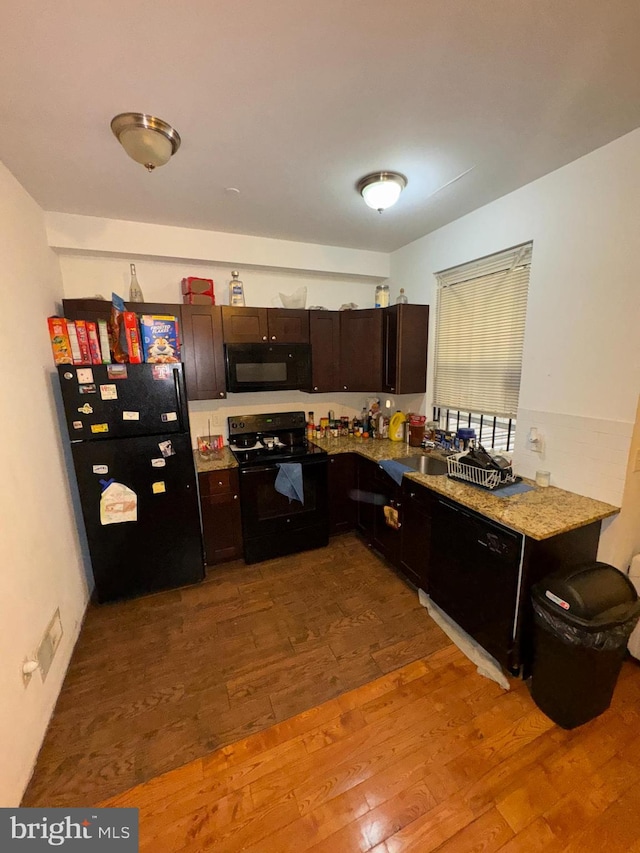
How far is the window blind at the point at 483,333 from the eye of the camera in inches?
89.4

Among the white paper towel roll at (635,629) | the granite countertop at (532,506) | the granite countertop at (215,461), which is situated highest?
the granite countertop at (532,506)

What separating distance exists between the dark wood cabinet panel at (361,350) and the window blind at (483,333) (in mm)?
520

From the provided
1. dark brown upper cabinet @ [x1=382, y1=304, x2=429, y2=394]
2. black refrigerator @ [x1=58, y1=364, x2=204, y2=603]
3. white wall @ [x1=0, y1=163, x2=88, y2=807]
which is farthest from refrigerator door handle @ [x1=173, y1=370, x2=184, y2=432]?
dark brown upper cabinet @ [x1=382, y1=304, x2=429, y2=394]

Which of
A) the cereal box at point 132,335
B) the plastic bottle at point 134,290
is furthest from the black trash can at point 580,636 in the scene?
the plastic bottle at point 134,290

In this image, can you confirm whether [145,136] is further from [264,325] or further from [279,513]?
[279,513]

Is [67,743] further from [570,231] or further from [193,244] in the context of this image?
[570,231]

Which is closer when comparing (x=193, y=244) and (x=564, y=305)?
(x=564, y=305)

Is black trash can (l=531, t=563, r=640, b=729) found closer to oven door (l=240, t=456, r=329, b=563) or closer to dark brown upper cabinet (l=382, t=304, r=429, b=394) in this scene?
oven door (l=240, t=456, r=329, b=563)

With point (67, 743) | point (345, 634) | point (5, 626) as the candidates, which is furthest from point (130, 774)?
point (345, 634)

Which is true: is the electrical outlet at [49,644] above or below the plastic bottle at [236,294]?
A: below

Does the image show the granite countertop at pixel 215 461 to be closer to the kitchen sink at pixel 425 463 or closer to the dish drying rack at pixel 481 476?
the kitchen sink at pixel 425 463

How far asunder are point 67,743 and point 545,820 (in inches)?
78.9

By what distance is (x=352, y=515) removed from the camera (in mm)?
3180

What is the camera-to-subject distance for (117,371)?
211 centimetres
